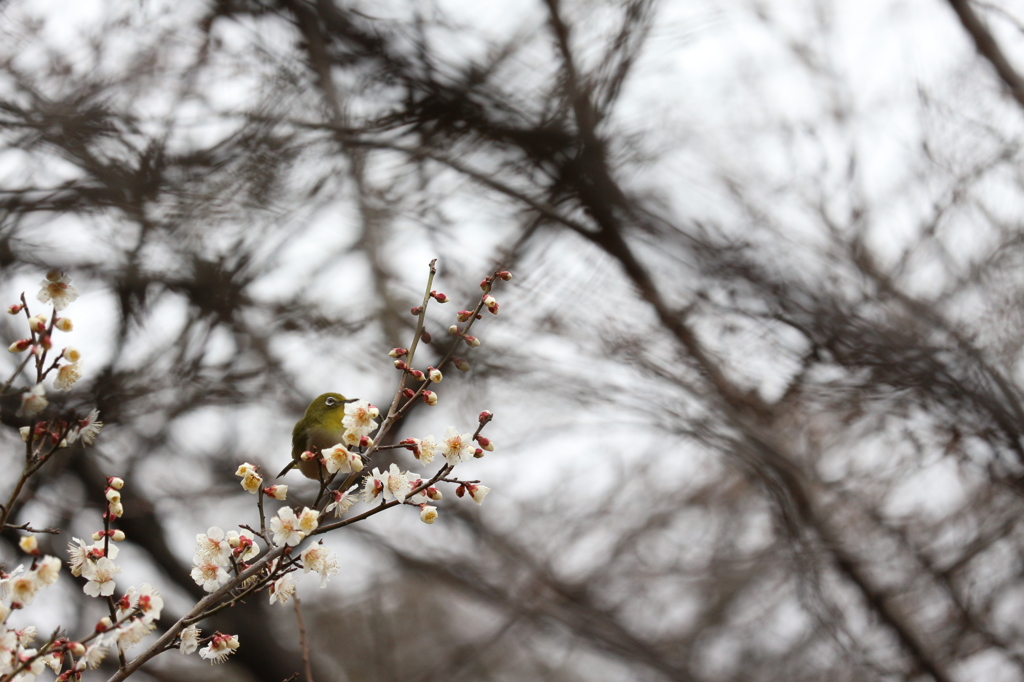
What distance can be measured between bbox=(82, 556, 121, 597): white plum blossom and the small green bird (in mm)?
366

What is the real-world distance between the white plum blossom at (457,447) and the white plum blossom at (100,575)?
530mm

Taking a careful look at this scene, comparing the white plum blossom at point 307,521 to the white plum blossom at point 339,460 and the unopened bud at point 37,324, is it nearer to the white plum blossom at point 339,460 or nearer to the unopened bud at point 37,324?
the white plum blossom at point 339,460

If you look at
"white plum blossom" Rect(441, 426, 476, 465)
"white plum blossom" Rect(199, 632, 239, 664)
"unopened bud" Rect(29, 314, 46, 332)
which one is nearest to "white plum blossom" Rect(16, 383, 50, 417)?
"unopened bud" Rect(29, 314, 46, 332)

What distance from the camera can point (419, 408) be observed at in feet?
12.4

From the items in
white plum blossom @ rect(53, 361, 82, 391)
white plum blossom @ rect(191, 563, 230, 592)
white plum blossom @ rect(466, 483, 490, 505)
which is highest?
white plum blossom @ rect(466, 483, 490, 505)

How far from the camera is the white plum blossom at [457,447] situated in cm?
120

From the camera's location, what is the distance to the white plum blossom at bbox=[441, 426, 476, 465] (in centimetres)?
120

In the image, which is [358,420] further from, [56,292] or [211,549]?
[56,292]

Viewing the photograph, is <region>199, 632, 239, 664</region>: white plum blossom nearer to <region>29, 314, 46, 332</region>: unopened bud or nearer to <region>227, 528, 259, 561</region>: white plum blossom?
<region>227, 528, 259, 561</region>: white plum blossom

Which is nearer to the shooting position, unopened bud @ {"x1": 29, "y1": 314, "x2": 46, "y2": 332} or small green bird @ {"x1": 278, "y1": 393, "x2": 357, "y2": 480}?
unopened bud @ {"x1": 29, "y1": 314, "x2": 46, "y2": 332}

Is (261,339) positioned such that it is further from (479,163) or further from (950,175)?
(950,175)

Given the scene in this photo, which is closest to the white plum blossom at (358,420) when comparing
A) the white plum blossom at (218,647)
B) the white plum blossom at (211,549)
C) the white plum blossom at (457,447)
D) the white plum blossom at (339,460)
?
the white plum blossom at (339,460)

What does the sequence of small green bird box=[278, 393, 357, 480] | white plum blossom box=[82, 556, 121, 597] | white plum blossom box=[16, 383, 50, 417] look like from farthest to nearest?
small green bird box=[278, 393, 357, 480] < white plum blossom box=[82, 556, 121, 597] < white plum blossom box=[16, 383, 50, 417]

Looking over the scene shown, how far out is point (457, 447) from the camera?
1.21 metres
